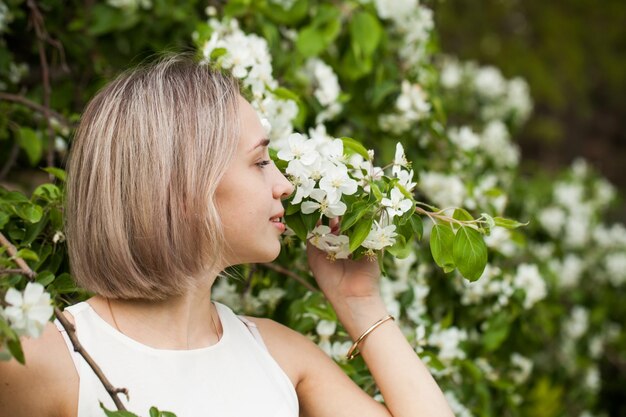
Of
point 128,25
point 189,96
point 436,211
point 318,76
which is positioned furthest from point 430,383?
point 128,25

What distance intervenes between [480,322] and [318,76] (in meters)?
1.05

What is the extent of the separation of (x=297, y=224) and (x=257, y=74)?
2.02 ft

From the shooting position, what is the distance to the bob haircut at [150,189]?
158 cm

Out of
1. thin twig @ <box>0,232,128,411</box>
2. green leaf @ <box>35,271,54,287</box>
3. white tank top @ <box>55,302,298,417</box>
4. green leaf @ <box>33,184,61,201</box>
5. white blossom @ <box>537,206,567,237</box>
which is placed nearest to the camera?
thin twig @ <box>0,232,128,411</box>

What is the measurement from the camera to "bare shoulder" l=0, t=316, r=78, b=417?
1405 mm

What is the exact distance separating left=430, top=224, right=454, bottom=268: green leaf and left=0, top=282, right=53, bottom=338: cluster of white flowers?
783 mm

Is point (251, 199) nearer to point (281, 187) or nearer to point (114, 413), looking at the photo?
point (281, 187)

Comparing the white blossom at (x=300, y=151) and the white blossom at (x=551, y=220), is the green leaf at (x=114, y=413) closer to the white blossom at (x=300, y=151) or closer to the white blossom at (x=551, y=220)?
the white blossom at (x=300, y=151)

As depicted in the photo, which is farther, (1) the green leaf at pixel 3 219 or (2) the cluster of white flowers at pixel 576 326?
(2) the cluster of white flowers at pixel 576 326

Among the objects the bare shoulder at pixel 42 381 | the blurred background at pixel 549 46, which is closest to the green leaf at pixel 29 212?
the bare shoulder at pixel 42 381

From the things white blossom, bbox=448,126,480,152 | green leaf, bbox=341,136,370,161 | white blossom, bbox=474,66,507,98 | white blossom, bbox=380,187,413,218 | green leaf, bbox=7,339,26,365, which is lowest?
white blossom, bbox=474,66,507,98

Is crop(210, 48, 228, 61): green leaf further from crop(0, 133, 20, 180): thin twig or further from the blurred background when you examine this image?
the blurred background

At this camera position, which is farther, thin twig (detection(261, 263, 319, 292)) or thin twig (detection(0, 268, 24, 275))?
thin twig (detection(261, 263, 319, 292))

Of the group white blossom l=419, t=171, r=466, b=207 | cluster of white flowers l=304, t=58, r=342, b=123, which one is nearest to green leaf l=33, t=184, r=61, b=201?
cluster of white flowers l=304, t=58, r=342, b=123
